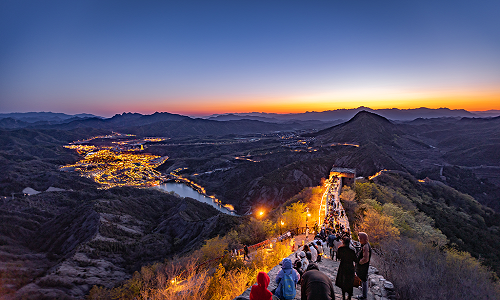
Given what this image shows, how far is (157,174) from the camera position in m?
108

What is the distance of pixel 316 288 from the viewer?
3789mm

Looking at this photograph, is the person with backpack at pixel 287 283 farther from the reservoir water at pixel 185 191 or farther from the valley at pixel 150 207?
the reservoir water at pixel 185 191

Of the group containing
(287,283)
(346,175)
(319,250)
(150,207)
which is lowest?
(150,207)

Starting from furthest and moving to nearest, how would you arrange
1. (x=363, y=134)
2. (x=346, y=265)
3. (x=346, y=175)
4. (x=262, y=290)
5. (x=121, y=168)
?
(x=363, y=134), (x=121, y=168), (x=346, y=175), (x=346, y=265), (x=262, y=290)

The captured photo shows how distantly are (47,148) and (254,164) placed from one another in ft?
404

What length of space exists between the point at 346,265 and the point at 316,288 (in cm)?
239

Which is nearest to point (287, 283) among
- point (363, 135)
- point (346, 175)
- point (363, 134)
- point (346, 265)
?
point (346, 265)

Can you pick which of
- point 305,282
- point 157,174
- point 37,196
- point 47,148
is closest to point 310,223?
point 305,282

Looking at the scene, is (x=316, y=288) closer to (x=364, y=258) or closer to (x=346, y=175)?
(x=364, y=258)

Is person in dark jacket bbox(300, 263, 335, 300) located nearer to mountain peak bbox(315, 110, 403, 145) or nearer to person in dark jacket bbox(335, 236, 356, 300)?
person in dark jacket bbox(335, 236, 356, 300)

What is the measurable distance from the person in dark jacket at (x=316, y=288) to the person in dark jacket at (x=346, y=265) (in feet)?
6.00

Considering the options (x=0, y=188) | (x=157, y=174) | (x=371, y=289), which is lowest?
(x=157, y=174)

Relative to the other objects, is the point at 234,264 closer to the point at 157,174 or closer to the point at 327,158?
the point at 327,158

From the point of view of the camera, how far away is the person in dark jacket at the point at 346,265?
5.52 m
